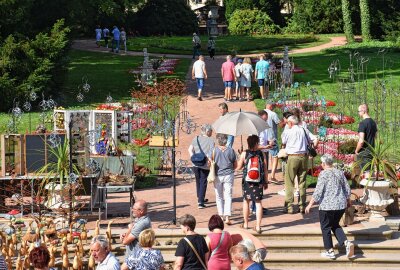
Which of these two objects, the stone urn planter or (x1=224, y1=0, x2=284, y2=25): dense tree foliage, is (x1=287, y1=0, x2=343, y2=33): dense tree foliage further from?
the stone urn planter

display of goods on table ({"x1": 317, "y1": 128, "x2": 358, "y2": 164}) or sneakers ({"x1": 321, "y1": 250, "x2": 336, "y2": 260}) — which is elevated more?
display of goods on table ({"x1": 317, "y1": 128, "x2": 358, "y2": 164})

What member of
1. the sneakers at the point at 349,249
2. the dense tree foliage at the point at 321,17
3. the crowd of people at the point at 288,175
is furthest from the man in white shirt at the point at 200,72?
the dense tree foliage at the point at 321,17

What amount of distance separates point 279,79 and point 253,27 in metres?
35.0

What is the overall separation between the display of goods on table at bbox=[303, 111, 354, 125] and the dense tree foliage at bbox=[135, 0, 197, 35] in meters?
39.5

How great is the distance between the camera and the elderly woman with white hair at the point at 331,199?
16625 millimetres

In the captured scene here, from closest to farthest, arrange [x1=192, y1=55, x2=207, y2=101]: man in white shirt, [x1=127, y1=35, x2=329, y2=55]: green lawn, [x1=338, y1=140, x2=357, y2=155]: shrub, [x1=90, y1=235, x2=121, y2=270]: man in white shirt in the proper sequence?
[x1=90, y1=235, x2=121, y2=270]: man in white shirt
[x1=338, y1=140, x2=357, y2=155]: shrub
[x1=192, y1=55, x2=207, y2=101]: man in white shirt
[x1=127, y1=35, x2=329, y2=55]: green lawn

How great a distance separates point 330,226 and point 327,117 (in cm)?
1241

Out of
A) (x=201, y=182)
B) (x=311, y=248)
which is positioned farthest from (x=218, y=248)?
(x=201, y=182)

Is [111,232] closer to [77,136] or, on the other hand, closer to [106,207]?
[106,207]

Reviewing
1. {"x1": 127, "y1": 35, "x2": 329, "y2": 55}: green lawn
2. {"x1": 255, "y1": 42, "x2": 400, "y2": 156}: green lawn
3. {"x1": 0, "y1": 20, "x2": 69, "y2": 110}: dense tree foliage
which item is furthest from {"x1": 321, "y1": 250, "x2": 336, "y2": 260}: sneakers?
{"x1": 127, "y1": 35, "x2": 329, "y2": 55}: green lawn

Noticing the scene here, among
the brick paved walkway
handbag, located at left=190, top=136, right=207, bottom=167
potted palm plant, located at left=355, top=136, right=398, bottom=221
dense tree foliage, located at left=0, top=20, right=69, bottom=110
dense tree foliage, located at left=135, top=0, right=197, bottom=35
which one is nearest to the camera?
potted palm plant, located at left=355, top=136, right=398, bottom=221

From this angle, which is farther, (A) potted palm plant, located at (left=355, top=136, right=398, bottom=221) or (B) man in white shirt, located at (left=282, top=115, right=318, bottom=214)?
Result: (B) man in white shirt, located at (left=282, top=115, right=318, bottom=214)

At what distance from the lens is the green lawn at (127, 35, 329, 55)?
5453 centimetres

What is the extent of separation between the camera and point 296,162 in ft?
62.3
